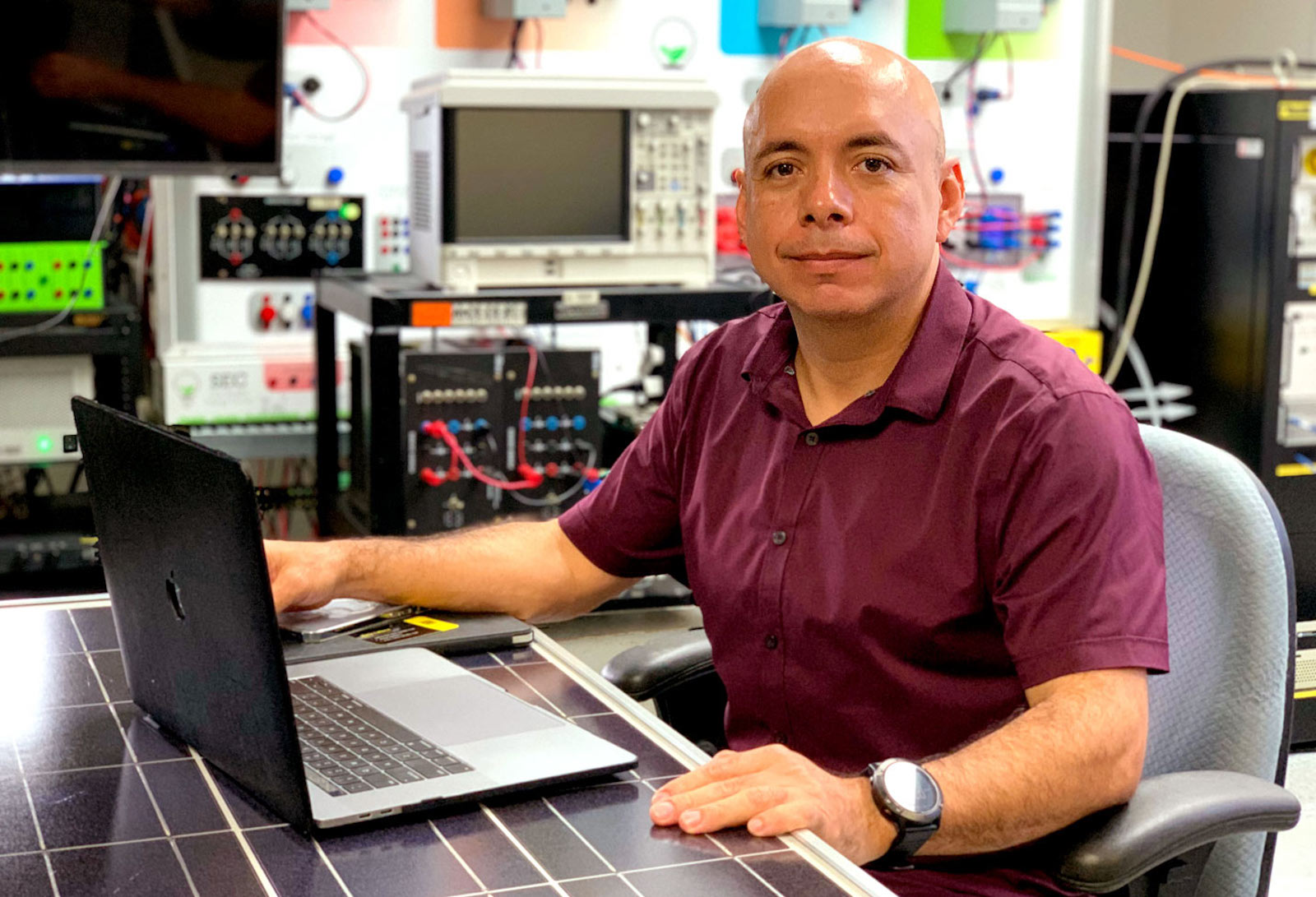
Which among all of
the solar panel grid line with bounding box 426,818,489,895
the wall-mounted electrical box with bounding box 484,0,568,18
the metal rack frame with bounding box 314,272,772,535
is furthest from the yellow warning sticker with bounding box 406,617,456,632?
the wall-mounted electrical box with bounding box 484,0,568,18

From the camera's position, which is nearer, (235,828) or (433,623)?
(235,828)

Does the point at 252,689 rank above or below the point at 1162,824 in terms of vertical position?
above

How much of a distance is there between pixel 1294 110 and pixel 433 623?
311cm

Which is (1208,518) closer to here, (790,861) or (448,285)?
(790,861)

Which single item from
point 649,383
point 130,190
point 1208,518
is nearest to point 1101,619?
point 1208,518

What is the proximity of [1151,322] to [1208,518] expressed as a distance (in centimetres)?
323

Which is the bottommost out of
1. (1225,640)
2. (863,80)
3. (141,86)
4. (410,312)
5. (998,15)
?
(1225,640)

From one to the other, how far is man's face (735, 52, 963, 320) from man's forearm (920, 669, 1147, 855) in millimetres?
442

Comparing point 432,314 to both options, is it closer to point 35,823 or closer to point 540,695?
point 540,695

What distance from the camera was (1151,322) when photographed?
465 cm

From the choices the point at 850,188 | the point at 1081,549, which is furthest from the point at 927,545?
the point at 850,188

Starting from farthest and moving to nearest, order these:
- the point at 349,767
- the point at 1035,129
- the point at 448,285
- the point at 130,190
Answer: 1. the point at 1035,129
2. the point at 130,190
3. the point at 448,285
4. the point at 349,767

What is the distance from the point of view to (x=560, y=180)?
355cm

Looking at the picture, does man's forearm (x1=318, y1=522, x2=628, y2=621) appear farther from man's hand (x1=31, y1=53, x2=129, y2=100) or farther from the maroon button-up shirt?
man's hand (x1=31, y1=53, x2=129, y2=100)
